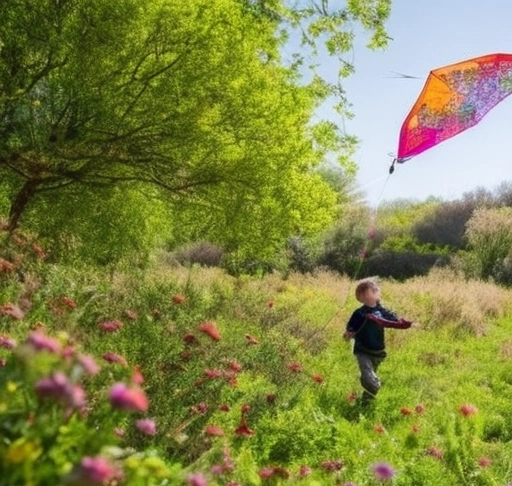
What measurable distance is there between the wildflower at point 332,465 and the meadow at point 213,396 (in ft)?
0.05

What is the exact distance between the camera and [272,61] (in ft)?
39.7

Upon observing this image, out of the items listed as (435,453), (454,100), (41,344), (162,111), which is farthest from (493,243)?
(41,344)

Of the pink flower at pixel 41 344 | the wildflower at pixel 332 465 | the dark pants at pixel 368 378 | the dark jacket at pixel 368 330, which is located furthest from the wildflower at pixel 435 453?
the pink flower at pixel 41 344

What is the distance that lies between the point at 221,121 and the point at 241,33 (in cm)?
124

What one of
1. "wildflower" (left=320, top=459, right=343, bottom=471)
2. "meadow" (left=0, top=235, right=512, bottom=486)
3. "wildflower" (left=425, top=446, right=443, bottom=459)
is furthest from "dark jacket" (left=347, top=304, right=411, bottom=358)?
"wildflower" (left=320, top=459, right=343, bottom=471)

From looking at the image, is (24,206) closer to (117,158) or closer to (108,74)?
(117,158)

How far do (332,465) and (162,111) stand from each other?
593cm

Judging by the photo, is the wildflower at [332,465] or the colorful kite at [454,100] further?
the colorful kite at [454,100]

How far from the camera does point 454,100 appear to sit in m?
8.79

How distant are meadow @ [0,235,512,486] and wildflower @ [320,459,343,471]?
2cm

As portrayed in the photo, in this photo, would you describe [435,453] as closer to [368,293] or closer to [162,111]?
[368,293]

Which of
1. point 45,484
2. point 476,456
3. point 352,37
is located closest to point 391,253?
point 352,37

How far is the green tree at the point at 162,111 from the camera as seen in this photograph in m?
8.94

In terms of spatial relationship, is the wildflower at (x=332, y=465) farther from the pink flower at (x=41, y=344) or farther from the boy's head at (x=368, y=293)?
the pink flower at (x=41, y=344)
